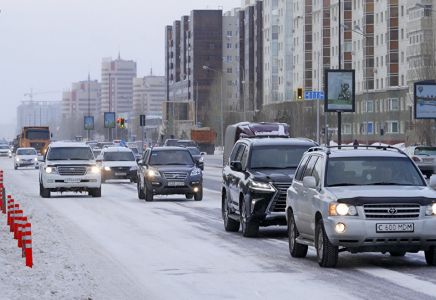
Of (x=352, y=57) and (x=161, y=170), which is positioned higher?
(x=352, y=57)

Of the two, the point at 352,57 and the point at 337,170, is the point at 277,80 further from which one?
the point at 337,170

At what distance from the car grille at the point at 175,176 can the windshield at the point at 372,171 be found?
16265 mm

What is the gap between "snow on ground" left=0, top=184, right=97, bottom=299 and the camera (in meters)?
10.6

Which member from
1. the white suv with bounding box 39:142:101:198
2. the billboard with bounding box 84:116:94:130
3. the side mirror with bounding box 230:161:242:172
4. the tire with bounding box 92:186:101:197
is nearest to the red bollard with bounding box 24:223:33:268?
the side mirror with bounding box 230:161:242:172

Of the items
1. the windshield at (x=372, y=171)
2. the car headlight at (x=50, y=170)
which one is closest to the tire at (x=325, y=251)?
the windshield at (x=372, y=171)

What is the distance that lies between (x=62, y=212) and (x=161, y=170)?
16.8ft

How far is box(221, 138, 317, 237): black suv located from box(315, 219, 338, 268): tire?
440 cm

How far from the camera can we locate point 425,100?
54938mm

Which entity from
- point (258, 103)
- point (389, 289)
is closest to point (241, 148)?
point (389, 289)

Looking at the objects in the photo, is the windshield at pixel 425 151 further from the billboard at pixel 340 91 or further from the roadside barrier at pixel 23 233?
the roadside barrier at pixel 23 233

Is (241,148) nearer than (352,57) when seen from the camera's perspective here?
Yes

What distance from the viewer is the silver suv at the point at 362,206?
12.4m

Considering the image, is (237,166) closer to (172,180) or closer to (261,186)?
(261,186)

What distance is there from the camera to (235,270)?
12.9 metres
